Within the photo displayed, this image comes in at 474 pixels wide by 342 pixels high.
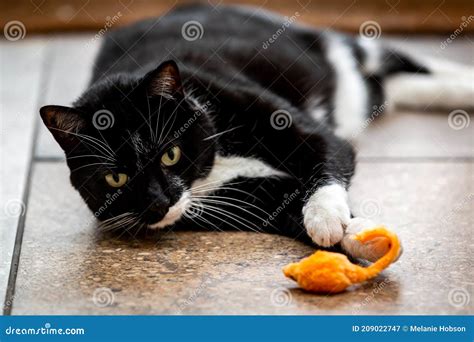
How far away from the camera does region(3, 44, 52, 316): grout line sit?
2.17m

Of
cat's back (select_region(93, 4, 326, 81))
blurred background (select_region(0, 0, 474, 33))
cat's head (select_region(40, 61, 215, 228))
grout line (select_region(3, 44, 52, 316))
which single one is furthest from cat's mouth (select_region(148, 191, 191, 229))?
blurred background (select_region(0, 0, 474, 33))

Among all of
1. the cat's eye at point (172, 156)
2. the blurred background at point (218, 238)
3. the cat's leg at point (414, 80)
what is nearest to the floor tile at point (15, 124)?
the blurred background at point (218, 238)

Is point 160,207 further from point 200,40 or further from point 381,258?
point 200,40

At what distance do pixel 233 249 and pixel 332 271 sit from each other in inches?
16.5

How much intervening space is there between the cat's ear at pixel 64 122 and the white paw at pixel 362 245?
2.82 feet

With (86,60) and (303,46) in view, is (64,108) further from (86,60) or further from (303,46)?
(86,60)

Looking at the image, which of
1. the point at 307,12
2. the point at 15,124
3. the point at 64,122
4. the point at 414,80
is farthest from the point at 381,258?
the point at 307,12

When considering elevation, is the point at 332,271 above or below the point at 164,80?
below

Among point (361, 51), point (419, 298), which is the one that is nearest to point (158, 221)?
point (419, 298)

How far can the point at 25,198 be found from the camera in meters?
2.84

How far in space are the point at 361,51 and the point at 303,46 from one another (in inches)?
13.3

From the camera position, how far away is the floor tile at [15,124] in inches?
104

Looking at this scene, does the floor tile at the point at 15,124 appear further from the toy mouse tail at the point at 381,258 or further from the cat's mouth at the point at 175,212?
the toy mouse tail at the point at 381,258

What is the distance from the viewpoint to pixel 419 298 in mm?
2051
